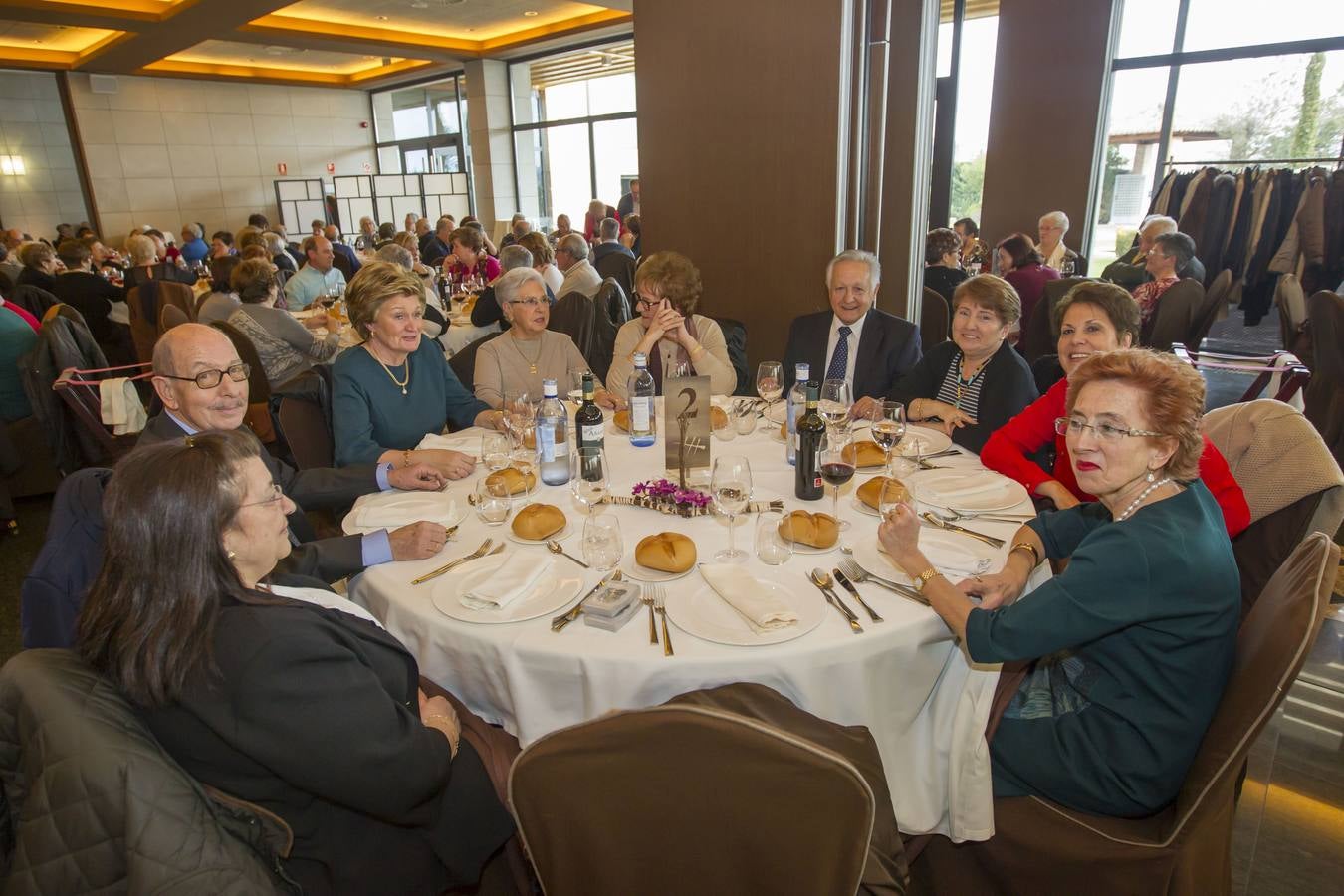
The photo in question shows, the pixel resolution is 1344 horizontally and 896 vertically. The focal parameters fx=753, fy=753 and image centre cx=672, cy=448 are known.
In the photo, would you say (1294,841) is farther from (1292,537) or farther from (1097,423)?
(1097,423)

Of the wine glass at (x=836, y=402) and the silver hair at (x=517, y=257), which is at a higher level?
the silver hair at (x=517, y=257)

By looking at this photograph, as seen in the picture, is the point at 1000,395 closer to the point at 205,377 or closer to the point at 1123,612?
the point at 1123,612

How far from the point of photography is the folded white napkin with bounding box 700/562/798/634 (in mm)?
1510

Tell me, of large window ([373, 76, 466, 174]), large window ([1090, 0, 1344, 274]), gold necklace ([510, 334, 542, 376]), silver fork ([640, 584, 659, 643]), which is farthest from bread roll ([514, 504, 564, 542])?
large window ([373, 76, 466, 174])

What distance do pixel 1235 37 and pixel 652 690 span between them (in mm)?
8885

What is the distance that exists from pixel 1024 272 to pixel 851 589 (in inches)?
187

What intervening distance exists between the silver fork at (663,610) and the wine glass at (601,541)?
0.14m

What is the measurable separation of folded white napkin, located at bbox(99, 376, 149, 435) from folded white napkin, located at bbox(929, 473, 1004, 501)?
377 cm

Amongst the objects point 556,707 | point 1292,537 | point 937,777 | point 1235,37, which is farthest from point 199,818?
point 1235,37

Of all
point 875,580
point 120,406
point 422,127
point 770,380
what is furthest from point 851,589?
point 422,127

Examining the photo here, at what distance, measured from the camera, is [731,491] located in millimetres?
1760

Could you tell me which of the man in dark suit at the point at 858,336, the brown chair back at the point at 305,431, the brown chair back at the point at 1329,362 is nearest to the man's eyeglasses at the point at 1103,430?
the man in dark suit at the point at 858,336

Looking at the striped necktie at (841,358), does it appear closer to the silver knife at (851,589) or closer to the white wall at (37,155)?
the silver knife at (851,589)

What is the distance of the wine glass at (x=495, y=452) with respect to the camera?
2.32 metres
